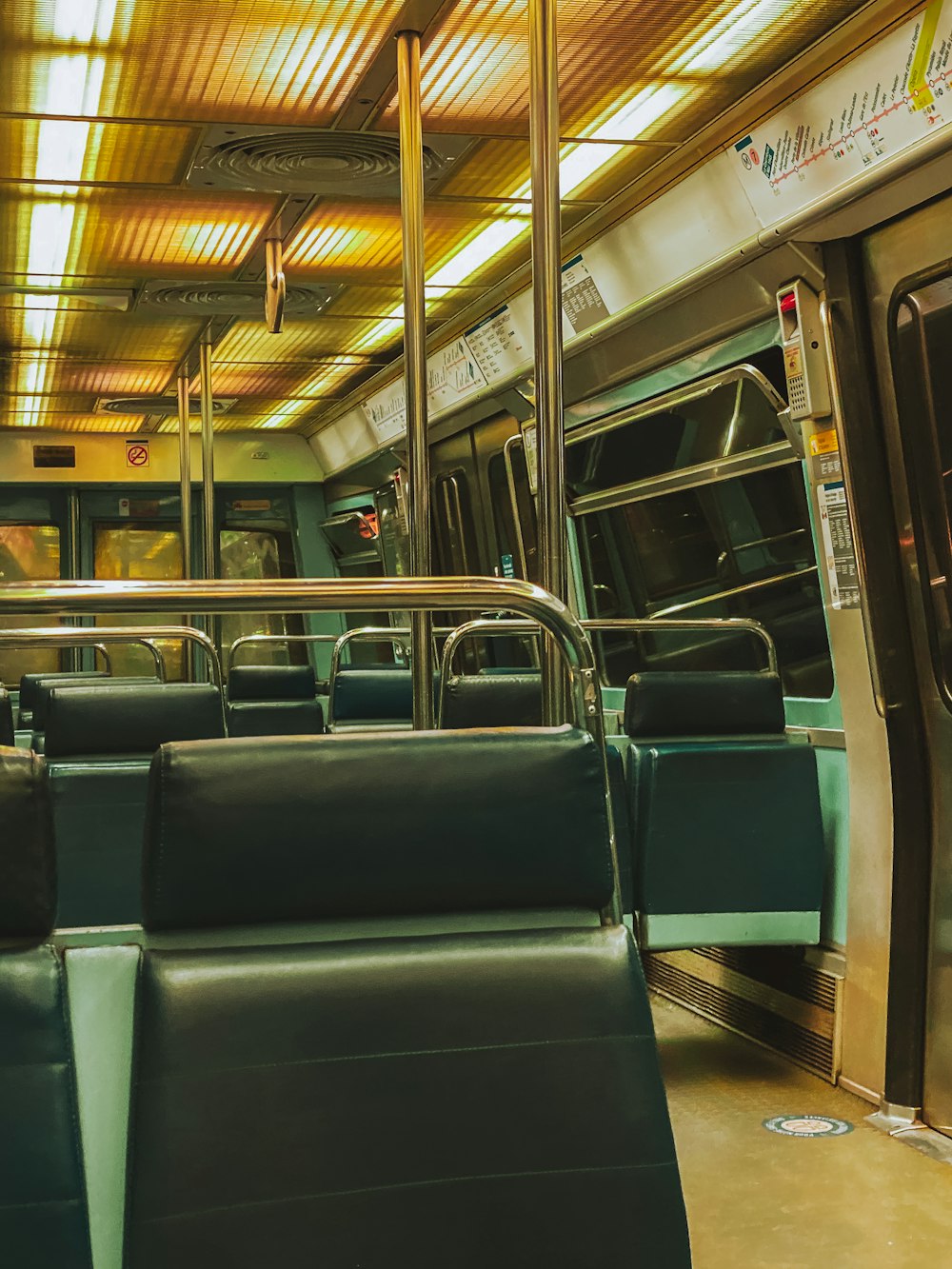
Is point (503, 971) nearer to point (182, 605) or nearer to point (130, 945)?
point (130, 945)

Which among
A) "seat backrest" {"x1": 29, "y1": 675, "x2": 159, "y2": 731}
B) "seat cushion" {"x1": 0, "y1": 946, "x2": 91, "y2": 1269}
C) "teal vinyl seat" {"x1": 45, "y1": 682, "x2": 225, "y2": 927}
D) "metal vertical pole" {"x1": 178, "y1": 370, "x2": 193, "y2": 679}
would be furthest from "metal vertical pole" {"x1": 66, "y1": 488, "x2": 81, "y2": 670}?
"seat cushion" {"x1": 0, "y1": 946, "x2": 91, "y2": 1269}

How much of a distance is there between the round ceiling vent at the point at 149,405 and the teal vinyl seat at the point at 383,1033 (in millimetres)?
8280

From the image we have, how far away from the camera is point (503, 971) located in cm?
145

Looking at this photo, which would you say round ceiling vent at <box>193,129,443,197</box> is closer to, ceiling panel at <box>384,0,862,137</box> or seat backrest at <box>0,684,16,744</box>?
ceiling panel at <box>384,0,862,137</box>

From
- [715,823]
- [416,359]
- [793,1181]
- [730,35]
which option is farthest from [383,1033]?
[730,35]

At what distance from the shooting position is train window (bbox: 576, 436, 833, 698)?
4.74m

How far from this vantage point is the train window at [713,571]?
474cm

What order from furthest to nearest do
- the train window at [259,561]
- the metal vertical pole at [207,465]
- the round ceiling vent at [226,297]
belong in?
1. the train window at [259,561]
2. the metal vertical pole at [207,465]
3. the round ceiling vent at [226,297]

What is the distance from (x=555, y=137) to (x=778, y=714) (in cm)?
227

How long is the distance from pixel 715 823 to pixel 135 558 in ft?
26.1

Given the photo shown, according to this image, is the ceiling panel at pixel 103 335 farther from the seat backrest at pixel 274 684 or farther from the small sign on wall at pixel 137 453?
the small sign on wall at pixel 137 453

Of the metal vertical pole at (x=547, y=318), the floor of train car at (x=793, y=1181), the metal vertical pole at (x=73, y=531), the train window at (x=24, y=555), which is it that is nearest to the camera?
the metal vertical pole at (x=547, y=318)

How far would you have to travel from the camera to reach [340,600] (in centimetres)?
186

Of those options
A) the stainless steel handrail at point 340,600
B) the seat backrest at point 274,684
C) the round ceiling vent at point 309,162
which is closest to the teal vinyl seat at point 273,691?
the seat backrest at point 274,684
